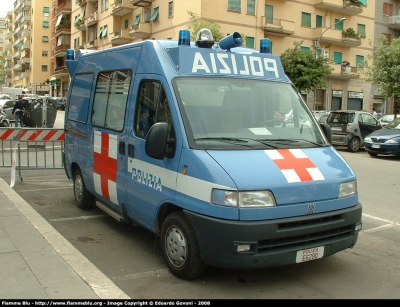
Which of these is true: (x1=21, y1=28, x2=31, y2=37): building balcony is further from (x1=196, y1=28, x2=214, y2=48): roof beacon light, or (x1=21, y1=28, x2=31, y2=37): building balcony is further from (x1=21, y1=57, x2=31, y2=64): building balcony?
(x1=196, y1=28, x2=214, y2=48): roof beacon light

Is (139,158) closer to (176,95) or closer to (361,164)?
(176,95)

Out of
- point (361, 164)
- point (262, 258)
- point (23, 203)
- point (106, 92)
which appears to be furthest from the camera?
point (361, 164)

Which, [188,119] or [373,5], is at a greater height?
[373,5]

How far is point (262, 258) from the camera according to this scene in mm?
4129

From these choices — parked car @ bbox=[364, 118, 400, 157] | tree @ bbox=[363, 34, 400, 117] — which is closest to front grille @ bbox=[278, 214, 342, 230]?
parked car @ bbox=[364, 118, 400, 157]

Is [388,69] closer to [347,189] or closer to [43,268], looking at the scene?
[347,189]

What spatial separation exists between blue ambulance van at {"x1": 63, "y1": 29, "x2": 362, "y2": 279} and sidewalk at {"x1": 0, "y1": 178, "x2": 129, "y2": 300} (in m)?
0.79

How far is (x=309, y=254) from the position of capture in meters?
4.36

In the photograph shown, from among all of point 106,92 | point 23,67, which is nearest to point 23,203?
point 106,92

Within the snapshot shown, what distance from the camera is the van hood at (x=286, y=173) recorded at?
13.6ft

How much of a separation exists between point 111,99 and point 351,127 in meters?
14.0

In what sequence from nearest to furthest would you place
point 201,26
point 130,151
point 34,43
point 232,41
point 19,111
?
point 232,41
point 130,151
point 19,111
point 201,26
point 34,43

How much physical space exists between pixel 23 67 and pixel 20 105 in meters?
73.6

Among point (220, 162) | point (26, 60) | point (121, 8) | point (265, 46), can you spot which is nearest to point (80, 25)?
point (121, 8)
